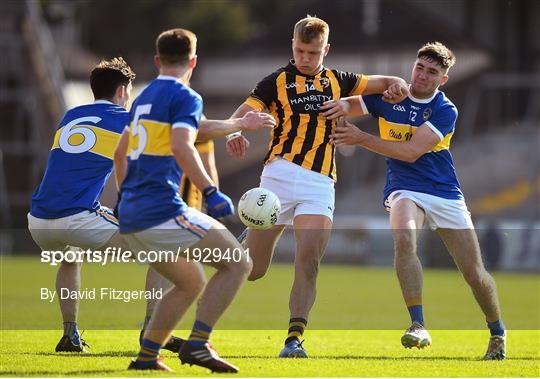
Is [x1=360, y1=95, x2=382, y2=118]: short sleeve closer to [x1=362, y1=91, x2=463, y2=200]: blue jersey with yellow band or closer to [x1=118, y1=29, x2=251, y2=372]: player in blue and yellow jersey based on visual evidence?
[x1=362, y1=91, x2=463, y2=200]: blue jersey with yellow band

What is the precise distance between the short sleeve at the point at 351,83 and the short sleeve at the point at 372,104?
0.28 ft

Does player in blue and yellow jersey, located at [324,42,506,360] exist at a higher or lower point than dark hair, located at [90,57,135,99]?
lower

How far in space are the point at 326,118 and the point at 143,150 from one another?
2356mm

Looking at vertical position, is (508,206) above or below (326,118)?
below

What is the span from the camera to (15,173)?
1352 inches

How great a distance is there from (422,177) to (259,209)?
1.71m

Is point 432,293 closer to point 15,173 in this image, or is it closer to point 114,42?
point 15,173

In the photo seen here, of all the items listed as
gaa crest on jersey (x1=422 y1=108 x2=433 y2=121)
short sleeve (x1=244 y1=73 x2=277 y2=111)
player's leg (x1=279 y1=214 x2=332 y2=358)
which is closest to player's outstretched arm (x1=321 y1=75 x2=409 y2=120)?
gaa crest on jersey (x1=422 y1=108 x2=433 y2=121)

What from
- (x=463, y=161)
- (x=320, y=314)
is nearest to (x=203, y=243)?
(x=320, y=314)

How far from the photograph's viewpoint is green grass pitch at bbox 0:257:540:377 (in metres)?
7.95

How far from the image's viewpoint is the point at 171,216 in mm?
7141

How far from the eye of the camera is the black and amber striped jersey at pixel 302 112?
9.15 m

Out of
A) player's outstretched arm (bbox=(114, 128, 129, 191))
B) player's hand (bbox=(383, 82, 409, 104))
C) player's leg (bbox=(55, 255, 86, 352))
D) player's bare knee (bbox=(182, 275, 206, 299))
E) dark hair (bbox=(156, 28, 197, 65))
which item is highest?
dark hair (bbox=(156, 28, 197, 65))

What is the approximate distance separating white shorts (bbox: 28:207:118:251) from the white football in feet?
3.61
